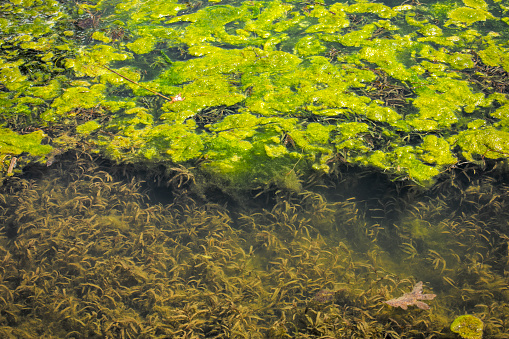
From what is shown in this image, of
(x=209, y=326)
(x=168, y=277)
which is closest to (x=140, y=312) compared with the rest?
(x=168, y=277)

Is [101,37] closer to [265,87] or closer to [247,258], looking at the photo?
[265,87]

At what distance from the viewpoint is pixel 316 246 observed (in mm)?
2242

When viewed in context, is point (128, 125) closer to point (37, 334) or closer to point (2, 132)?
point (2, 132)

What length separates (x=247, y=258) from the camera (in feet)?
7.36

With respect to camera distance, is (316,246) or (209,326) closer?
(209,326)

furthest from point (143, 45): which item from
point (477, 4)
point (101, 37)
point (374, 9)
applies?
point (477, 4)

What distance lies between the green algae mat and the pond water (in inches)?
0.8

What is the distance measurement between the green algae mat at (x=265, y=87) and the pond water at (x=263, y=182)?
21mm

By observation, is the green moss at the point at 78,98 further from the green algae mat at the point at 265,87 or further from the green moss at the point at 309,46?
the green moss at the point at 309,46

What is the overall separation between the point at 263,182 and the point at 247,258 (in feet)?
2.01

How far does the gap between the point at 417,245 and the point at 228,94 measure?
6.87ft

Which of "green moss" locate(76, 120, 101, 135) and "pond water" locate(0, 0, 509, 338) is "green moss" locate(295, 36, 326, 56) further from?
"green moss" locate(76, 120, 101, 135)

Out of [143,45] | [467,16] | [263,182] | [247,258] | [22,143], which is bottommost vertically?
[247,258]

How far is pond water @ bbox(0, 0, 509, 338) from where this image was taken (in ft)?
6.50
